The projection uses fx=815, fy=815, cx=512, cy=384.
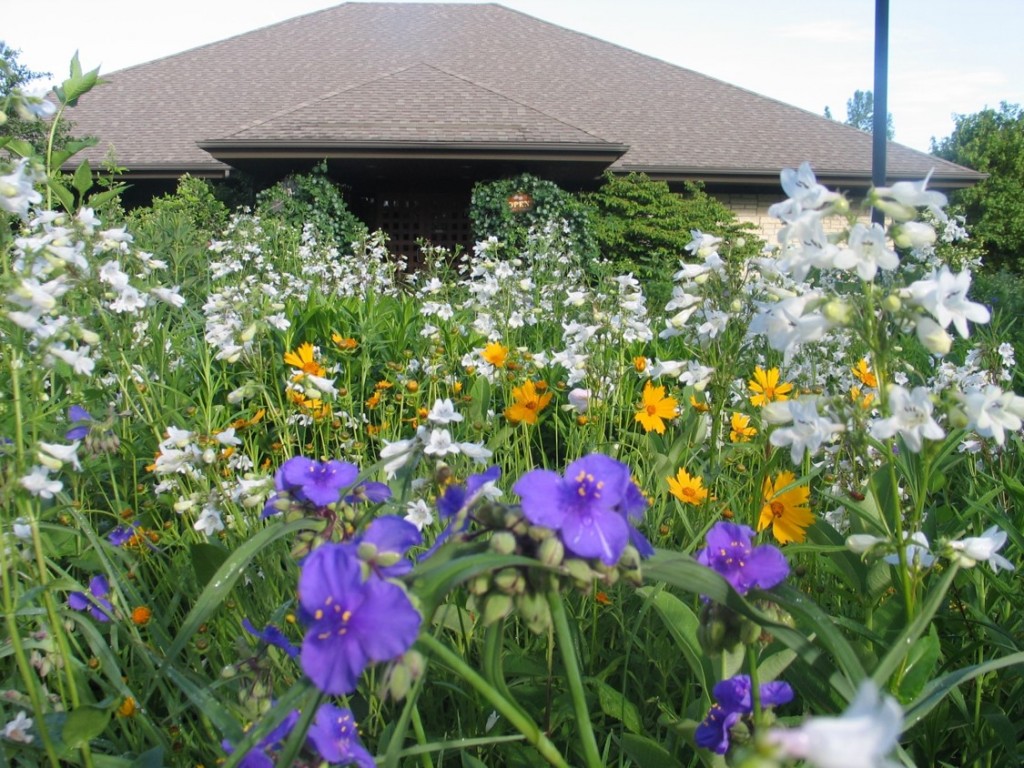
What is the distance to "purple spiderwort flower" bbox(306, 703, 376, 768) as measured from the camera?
0.86 m

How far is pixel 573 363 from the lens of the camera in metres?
2.70

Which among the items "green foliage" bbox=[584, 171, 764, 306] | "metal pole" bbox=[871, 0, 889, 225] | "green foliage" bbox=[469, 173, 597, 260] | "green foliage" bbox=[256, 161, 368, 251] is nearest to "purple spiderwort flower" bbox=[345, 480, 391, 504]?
"metal pole" bbox=[871, 0, 889, 225]

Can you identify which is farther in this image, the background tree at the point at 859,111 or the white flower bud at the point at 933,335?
the background tree at the point at 859,111

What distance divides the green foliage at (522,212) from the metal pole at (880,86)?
8686 millimetres

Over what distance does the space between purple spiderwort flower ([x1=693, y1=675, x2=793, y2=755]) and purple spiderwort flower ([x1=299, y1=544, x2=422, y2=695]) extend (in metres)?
0.56

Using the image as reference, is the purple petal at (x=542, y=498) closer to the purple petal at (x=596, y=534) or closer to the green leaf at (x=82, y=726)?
the purple petal at (x=596, y=534)

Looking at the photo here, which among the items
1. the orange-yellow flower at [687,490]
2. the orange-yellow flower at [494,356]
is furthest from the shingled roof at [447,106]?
the orange-yellow flower at [687,490]

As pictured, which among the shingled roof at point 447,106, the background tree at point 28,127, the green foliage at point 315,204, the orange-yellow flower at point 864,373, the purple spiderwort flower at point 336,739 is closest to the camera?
the purple spiderwort flower at point 336,739

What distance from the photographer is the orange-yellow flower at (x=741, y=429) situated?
257cm

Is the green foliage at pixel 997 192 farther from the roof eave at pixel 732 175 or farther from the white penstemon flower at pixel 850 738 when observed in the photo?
the white penstemon flower at pixel 850 738

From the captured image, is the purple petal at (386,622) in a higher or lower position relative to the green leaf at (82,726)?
higher

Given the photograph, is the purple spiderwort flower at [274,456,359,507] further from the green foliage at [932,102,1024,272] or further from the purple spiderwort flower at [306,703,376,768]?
the green foliage at [932,102,1024,272]

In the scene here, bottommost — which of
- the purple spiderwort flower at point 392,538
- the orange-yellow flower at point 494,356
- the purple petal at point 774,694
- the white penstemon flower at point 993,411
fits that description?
the purple petal at point 774,694

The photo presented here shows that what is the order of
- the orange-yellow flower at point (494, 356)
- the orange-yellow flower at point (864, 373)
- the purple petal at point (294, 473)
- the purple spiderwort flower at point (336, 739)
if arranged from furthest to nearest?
1. the orange-yellow flower at point (494, 356)
2. the orange-yellow flower at point (864, 373)
3. the purple petal at point (294, 473)
4. the purple spiderwort flower at point (336, 739)
